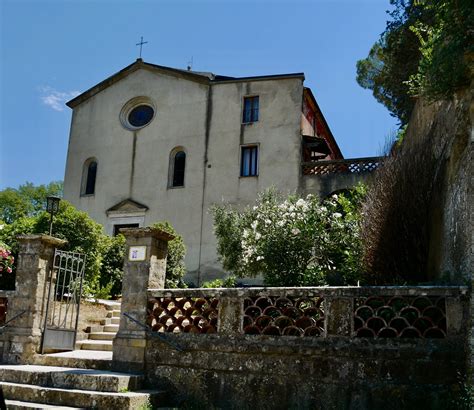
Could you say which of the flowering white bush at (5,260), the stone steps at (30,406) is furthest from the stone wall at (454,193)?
the flowering white bush at (5,260)

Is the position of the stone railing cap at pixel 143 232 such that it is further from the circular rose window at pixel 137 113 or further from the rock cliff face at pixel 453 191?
the circular rose window at pixel 137 113

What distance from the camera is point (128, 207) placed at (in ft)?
80.9

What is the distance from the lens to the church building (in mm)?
22969

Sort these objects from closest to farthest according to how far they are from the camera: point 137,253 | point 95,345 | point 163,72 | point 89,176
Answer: point 137,253 → point 95,345 → point 163,72 → point 89,176

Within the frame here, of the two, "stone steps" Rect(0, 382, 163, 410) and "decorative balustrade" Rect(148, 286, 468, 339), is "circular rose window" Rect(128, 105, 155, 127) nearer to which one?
"decorative balustrade" Rect(148, 286, 468, 339)

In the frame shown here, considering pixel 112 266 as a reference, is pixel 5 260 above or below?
below

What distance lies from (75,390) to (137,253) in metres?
2.24

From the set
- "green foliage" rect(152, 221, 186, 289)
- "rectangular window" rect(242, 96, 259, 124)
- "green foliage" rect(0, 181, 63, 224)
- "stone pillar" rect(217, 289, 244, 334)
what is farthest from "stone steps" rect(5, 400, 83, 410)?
"green foliage" rect(0, 181, 63, 224)

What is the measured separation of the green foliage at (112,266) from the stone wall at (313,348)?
381 inches

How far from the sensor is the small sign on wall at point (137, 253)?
9.06 m

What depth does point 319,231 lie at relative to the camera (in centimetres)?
1308

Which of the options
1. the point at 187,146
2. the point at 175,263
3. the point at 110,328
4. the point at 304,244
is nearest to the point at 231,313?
the point at 110,328

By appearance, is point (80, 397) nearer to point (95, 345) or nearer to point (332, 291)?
point (95, 345)

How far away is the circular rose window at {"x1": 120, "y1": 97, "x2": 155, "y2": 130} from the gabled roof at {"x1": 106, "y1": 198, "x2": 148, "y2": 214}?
3422 mm
